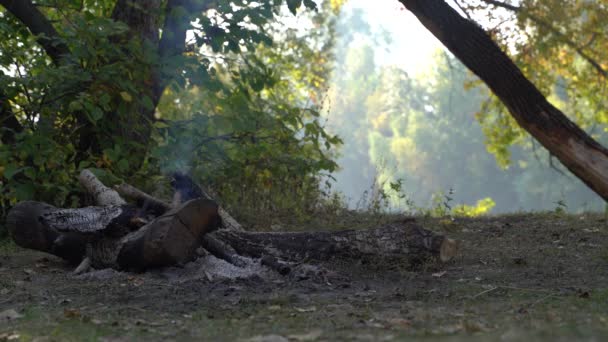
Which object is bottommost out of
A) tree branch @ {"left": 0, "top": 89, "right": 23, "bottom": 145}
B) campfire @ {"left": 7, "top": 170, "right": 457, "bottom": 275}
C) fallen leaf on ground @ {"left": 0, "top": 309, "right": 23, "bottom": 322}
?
fallen leaf on ground @ {"left": 0, "top": 309, "right": 23, "bottom": 322}

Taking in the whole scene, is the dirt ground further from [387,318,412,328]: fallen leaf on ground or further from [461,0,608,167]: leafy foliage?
[461,0,608,167]: leafy foliage

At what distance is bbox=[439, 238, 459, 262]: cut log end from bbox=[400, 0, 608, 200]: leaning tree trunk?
2.20 meters

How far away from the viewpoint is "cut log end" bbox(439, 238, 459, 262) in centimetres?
543

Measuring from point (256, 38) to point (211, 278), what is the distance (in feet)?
10.2

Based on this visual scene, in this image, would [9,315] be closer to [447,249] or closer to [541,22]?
[447,249]

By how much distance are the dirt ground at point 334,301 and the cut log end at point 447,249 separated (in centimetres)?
11

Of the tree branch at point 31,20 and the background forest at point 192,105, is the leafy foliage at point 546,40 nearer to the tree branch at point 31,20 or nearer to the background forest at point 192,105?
the background forest at point 192,105

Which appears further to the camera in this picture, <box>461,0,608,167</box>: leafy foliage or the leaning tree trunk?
<box>461,0,608,167</box>: leafy foliage

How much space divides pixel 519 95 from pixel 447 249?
2403mm

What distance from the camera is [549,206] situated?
147ft

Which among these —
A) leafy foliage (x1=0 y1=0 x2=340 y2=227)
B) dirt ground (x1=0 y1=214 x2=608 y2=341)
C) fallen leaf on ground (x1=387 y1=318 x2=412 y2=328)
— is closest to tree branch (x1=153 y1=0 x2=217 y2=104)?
leafy foliage (x1=0 y1=0 x2=340 y2=227)

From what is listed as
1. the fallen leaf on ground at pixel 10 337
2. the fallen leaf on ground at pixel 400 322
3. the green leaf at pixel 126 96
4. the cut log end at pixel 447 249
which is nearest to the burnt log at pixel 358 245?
the cut log end at pixel 447 249

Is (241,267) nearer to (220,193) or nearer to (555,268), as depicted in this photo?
(555,268)

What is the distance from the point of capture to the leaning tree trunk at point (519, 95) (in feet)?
23.1
